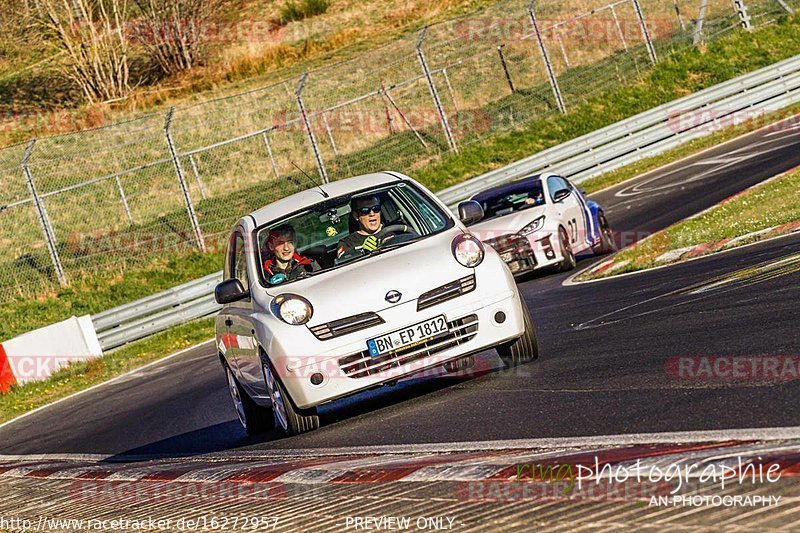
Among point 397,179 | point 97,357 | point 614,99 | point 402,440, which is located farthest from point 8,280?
point 402,440

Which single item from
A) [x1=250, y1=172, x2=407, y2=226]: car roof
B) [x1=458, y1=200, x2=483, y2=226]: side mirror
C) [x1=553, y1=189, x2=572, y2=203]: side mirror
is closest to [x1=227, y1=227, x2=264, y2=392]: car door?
[x1=250, y1=172, x2=407, y2=226]: car roof

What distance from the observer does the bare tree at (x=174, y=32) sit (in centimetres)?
4469

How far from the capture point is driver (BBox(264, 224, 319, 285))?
954 cm

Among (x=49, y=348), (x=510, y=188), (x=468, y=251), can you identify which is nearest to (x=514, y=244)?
(x=510, y=188)

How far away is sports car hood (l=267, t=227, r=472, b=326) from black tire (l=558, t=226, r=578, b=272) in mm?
8251

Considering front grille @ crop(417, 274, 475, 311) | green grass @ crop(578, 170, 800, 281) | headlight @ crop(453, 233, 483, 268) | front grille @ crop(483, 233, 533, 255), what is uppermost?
headlight @ crop(453, 233, 483, 268)

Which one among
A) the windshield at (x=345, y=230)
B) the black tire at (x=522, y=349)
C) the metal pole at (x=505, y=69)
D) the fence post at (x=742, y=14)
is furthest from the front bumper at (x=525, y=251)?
the fence post at (x=742, y=14)

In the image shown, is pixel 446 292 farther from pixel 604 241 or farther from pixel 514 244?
pixel 604 241

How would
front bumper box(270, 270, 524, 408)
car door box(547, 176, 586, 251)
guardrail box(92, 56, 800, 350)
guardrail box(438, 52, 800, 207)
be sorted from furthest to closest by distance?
guardrail box(438, 52, 800, 207) < guardrail box(92, 56, 800, 350) < car door box(547, 176, 586, 251) < front bumper box(270, 270, 524, 408)

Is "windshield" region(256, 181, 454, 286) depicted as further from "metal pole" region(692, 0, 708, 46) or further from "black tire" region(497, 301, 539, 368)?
"metal pole" region(692, 0, 708, 46)

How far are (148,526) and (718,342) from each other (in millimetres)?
3835

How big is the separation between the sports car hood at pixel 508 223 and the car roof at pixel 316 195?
711cm

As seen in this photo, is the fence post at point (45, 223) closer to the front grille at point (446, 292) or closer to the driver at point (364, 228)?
the driver at point (364, 228)

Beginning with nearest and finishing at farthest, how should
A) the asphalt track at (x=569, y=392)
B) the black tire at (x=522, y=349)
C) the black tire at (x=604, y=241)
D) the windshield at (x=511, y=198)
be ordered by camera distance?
1. the asphalt track at (x=569, y=392)
2. the black tire at (x=522, y=349)
3. the windshield at (x=511, y=198)
4. the black tire at (x=604, y=241)
